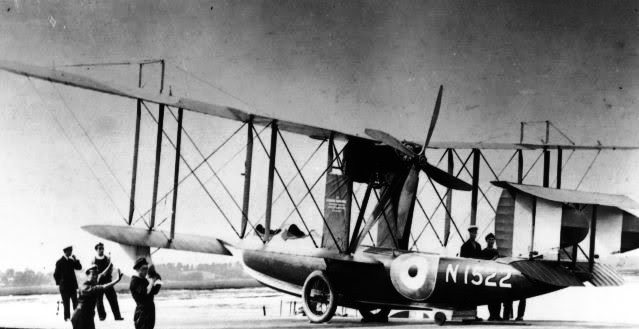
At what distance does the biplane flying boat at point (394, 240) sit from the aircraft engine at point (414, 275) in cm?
2

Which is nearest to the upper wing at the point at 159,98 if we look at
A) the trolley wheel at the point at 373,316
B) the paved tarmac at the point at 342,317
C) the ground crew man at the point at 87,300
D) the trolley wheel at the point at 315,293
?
the trolley wheel at the point at 315,293

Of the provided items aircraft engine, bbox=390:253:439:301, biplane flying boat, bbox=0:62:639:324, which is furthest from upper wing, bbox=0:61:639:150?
aircraft engine, bbox=390:253:439:301

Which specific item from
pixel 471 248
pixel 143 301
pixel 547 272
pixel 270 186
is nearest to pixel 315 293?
pixel 270 186

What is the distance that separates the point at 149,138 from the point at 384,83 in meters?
15.6

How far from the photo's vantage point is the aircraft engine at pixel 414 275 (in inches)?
575

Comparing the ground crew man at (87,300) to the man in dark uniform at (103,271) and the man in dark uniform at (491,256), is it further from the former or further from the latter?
the man in dark uniform at (491,256)

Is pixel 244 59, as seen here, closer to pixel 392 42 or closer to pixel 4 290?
pixel 392 42

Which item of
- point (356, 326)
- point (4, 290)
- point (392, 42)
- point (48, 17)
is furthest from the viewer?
point (4, 290)

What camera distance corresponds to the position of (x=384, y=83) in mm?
20297

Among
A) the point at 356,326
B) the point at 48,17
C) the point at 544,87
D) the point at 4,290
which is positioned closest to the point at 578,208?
the point at 356,326

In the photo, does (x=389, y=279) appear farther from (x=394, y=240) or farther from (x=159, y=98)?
(x=159, y=98)

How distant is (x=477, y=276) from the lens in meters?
13.9

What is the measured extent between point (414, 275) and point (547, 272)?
262 cm

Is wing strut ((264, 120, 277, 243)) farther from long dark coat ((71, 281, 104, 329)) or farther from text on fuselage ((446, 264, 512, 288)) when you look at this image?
long dark coat ((71, 281, 104, 329))
